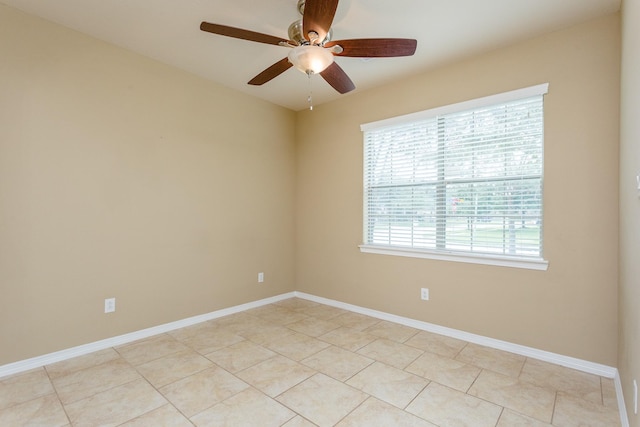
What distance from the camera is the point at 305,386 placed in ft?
7.06

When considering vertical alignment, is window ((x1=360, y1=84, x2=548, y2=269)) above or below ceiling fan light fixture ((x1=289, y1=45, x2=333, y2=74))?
below

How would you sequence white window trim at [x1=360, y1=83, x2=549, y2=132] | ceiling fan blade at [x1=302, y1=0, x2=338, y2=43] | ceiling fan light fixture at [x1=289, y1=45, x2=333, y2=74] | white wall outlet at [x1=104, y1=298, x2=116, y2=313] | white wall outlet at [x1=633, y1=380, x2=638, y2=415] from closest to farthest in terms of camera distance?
white wall outlet at [x1=633, y1=380, x2=638, y2=415] → ceiling fan blade at [x1=302, y1=0, x2=338, y2=43] → ceiling fan light fixture at [x1=289, y1=45, x2=333, y2=74] → white window trim at [x1=360, y1=83, x2=549, y2=132] → white wall outlet at [x1=104, y1=298, x2=116, y2=313]

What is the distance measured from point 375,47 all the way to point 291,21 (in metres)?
0.81

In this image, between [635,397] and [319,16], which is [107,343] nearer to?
[319,16]

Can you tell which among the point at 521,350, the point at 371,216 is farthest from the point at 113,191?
the point at 521,350

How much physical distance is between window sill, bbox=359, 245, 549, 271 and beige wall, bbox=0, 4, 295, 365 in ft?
5.12

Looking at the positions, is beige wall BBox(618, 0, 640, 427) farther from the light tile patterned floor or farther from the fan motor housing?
the fan motor housing

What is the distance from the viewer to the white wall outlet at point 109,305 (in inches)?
108

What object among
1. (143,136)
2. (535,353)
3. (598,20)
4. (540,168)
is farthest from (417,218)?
(143,136)

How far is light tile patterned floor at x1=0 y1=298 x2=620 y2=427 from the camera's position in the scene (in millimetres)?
1811

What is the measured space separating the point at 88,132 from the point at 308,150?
246 centimetres

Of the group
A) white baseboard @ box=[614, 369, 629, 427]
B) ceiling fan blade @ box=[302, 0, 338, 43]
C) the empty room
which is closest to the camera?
ceiling fan blade @ box=[302, 0, 338, 43]

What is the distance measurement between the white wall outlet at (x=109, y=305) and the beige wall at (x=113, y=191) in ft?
0.13

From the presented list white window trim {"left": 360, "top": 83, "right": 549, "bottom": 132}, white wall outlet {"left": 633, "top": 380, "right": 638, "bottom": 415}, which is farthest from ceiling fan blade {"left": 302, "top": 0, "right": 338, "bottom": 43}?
white wall outlet {"left": 633, "top": 380, "right": 638, "bottom": 415}
